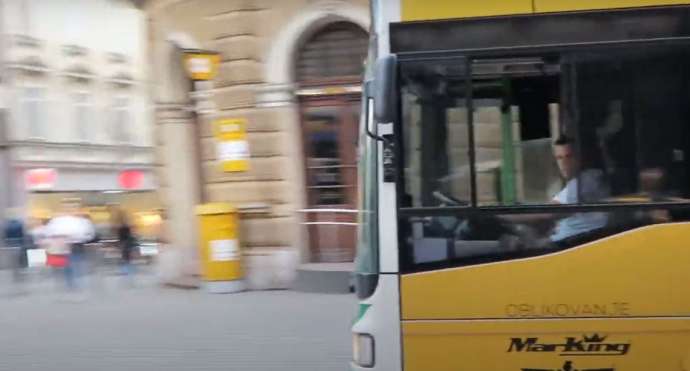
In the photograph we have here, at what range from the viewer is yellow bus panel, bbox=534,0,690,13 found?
5715 millimetres

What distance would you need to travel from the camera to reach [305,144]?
1470 centimetres

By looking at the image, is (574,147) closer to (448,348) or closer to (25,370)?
(448,348)

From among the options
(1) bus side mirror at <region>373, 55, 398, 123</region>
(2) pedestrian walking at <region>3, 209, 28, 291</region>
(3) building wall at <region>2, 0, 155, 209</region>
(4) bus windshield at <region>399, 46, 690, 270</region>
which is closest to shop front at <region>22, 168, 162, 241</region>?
(3) building wall at <region>2, 0, 155, 209</region>

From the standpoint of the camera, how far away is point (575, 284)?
18.5 feet

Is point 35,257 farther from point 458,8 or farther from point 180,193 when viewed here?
point 458,8

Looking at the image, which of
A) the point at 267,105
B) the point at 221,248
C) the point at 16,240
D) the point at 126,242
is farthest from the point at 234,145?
the point at 16,240

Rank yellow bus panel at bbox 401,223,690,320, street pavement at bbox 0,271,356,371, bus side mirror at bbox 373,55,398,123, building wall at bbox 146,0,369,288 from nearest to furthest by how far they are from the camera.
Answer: bus side mirror at bbox 373,55,398,123 < yellow bus panel at bbox 401,223,690,320 < street pavement at bbox 0,271,356,371 < building wall at bbox 146,0,369,288

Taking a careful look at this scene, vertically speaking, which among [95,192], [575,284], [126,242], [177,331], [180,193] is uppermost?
[180,193]

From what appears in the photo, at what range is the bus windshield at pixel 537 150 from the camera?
220 inches

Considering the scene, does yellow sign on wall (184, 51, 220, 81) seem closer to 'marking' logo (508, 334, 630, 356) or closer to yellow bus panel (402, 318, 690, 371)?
yellow bus panel (402, 318, 690, 371)

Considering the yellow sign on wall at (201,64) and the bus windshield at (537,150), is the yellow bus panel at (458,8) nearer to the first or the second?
the bus windshield at (537,150)

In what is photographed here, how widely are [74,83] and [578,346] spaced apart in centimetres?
3129

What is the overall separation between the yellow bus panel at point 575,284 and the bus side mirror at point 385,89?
0.94 metres

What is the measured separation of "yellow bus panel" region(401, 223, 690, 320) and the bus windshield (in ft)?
0.24
